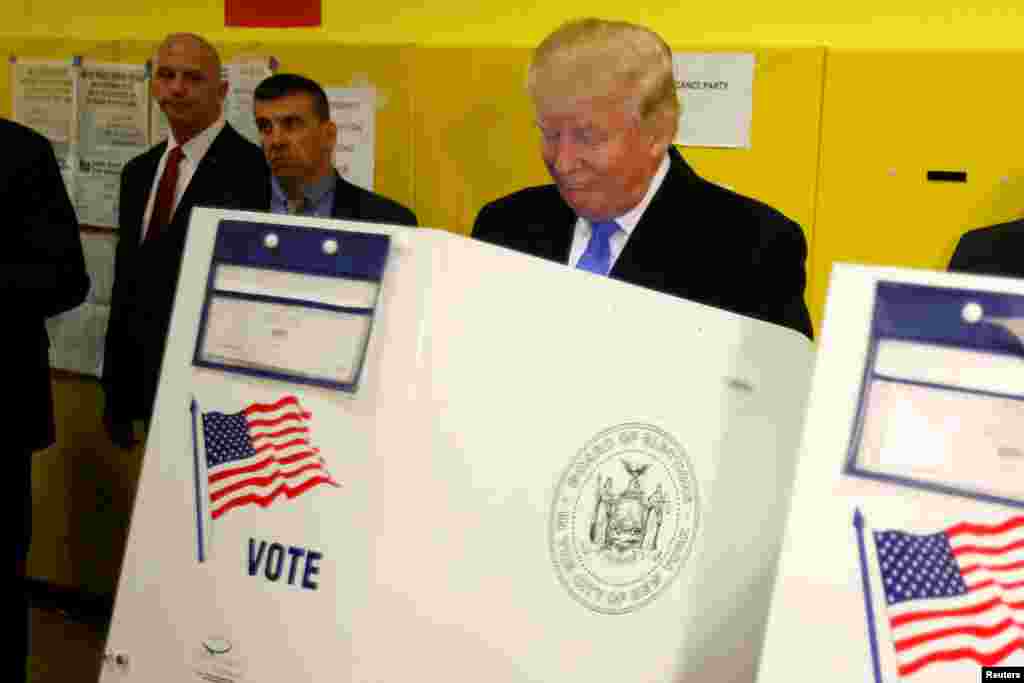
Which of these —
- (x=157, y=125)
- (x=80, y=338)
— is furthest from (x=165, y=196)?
(x=80, y=338)

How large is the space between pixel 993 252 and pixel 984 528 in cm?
118

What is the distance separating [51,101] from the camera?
12.0 feet

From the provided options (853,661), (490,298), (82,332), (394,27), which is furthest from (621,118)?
(82,332)

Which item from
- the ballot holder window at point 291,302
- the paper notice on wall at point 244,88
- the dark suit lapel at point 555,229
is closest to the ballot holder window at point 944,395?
the ballot holder window at point 291,302

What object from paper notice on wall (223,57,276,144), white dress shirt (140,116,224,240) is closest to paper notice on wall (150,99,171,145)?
paper notice on wall (223,57,276,144)

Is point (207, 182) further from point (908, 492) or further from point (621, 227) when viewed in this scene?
point (908, 492)

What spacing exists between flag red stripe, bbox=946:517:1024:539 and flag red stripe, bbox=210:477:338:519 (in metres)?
0.41

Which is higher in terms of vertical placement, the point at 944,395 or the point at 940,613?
the point at 944,395

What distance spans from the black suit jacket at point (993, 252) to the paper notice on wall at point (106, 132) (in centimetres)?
259

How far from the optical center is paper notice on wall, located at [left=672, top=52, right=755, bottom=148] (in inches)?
106

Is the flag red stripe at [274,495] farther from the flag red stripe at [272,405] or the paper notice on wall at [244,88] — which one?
the paper notice on wall at [244,88]

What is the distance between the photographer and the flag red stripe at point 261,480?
0.84 m

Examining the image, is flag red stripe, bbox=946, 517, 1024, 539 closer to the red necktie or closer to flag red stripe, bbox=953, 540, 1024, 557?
flag red stripe, bbox=953, 540, 1024, 557

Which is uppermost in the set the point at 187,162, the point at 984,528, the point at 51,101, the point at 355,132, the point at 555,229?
the point at 51,101
